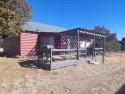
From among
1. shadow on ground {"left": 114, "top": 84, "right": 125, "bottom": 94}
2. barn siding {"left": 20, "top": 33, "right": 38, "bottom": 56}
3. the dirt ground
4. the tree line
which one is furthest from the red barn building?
shadow on ground {"left": 114, "top": 84, "right": 125, "bottom": 94}

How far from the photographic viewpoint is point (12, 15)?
52.7ft

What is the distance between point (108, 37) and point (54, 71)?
2764cm

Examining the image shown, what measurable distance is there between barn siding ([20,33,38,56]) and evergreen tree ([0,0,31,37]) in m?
1.95

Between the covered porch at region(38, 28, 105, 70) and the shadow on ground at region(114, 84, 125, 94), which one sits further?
the covered porch at region(38, 28, 105, 70)

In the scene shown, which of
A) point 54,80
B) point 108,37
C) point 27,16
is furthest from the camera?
point 108,37

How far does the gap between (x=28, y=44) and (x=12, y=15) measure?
4708mm

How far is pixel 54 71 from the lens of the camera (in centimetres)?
1279

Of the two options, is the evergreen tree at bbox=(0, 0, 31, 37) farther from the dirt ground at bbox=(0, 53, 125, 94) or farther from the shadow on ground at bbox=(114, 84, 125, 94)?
the shadow on ground at bbox=(114, 84, 125, 94)

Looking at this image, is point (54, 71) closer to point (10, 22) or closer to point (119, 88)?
point (119, 88)

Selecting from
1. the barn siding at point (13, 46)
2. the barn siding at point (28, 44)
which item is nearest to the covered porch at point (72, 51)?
the barn siding at point (28, 44)

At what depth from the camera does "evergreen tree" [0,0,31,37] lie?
1530 centimetres

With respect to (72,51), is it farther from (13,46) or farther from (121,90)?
(121,90)

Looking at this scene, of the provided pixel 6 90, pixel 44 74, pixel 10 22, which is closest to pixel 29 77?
pixel 44 74

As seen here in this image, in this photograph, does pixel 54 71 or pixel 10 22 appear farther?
pixel 10 22
